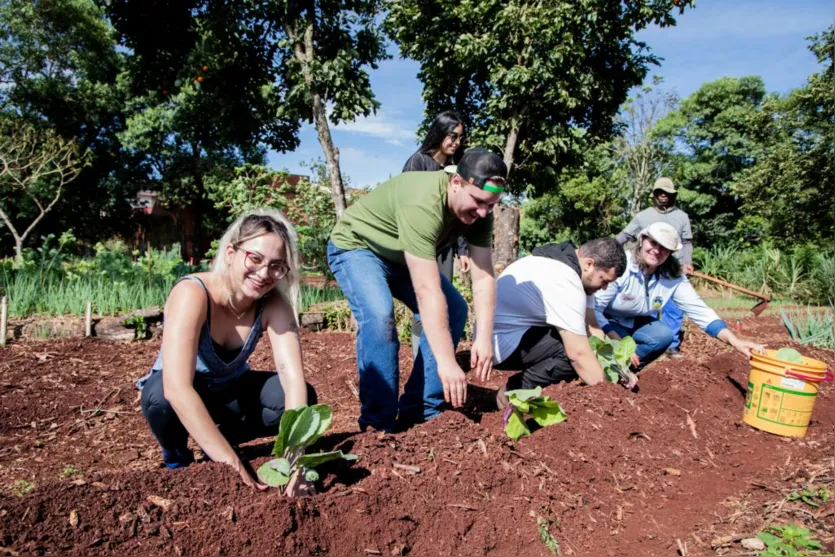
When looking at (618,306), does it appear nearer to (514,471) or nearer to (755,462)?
(755,462)

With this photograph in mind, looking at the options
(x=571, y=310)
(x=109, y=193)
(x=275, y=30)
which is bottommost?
(x=571, y=310)

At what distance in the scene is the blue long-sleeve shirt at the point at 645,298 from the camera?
3594 mm

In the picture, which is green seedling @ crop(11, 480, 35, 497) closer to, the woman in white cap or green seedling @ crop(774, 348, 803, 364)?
the woman in white cap

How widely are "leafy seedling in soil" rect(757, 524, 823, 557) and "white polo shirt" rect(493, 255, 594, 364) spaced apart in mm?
1192

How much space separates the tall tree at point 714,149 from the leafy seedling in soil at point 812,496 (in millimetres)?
19188

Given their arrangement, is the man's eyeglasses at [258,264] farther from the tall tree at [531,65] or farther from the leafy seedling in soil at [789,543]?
the tall tree at [531,65]

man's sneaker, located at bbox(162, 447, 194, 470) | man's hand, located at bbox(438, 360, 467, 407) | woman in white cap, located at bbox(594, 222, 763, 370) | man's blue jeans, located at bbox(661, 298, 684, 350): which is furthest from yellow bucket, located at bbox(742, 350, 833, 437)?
man's sneaker, located at bbox(162, 447, 194, 470)

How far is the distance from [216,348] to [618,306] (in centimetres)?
278

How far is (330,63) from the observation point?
645 cm

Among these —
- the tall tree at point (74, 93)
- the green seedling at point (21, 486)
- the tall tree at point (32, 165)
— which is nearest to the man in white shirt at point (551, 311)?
the green seedling at point (21, 486)

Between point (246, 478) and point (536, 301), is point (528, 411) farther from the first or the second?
point (246, 478)

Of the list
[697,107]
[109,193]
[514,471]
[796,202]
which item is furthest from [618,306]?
[697,107]

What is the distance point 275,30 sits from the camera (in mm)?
7207

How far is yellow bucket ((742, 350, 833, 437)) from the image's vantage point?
287 cm
